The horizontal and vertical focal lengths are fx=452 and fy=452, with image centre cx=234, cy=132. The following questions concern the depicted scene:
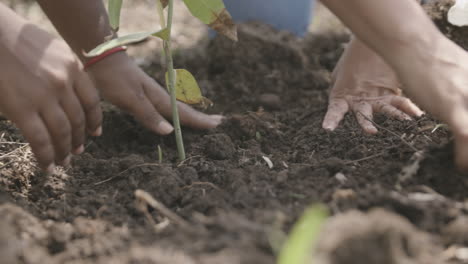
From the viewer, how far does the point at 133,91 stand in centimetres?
141

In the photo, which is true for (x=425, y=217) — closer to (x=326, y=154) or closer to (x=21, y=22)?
(x=326, y=154)

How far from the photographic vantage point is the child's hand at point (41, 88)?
3.14 ft

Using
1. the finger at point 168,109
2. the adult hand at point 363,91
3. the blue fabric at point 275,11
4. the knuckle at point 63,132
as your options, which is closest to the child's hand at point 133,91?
the finger at point 168,109

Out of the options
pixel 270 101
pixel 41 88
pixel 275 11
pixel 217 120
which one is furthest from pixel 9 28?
pixel 275 11

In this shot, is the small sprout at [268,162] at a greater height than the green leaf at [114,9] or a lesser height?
lesser

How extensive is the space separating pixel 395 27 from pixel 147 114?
0.80 metres

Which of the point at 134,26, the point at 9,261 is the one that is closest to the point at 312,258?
the point at 9,261

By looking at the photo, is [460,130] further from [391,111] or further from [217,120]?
[217,120]

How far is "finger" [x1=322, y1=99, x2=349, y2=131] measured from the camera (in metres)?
1.43

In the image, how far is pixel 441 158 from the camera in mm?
949

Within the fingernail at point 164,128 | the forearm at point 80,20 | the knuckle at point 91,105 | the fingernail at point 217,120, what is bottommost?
the fingernail at point 217,120

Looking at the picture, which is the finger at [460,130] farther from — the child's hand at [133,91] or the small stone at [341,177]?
the child's hand at [133,91]

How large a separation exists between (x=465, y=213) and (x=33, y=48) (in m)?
0.92

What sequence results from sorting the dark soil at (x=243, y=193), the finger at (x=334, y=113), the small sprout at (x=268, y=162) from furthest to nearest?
the finger at (x=334, y=113) < the small sprout at (x=268, y=162) < the dark soil at (x=243, y=193)
